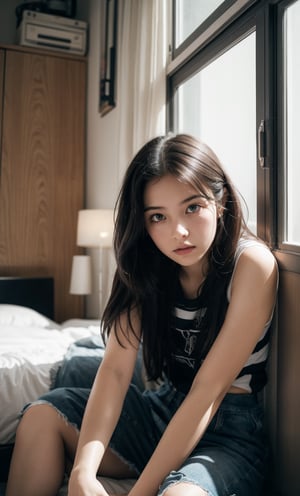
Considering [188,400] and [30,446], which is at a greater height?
[188,400]

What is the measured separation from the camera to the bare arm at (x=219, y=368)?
1.00 m

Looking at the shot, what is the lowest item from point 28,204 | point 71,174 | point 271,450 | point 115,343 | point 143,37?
point 271,450

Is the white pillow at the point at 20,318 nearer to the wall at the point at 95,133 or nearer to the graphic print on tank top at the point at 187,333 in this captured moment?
the wall at the point at 95,133

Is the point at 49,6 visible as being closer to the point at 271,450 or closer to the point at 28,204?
the point at 28,204

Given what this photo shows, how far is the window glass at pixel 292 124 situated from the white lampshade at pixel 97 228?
4.93ft

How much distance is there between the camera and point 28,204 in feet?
11.1

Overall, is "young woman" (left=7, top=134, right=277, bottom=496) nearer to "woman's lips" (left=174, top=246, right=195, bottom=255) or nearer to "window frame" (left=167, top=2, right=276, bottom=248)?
"woman's lips" (left=174, top=246, right=195, bottom=255)

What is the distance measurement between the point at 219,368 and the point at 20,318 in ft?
5.88

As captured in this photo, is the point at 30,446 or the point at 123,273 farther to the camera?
the point at 123,273

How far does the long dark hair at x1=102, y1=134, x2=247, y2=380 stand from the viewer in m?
1.16

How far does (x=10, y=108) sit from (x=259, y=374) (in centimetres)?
286

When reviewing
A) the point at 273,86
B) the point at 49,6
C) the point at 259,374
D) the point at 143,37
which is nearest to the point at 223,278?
the point at 259,374

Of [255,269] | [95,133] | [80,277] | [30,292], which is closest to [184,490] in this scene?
[255,269]

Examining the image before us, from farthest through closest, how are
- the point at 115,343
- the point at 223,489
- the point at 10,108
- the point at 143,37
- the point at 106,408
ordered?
the point at 10,108 < the point at 143,37 < the point at 115,343 < the point at 106,408 < the point at 223,489
